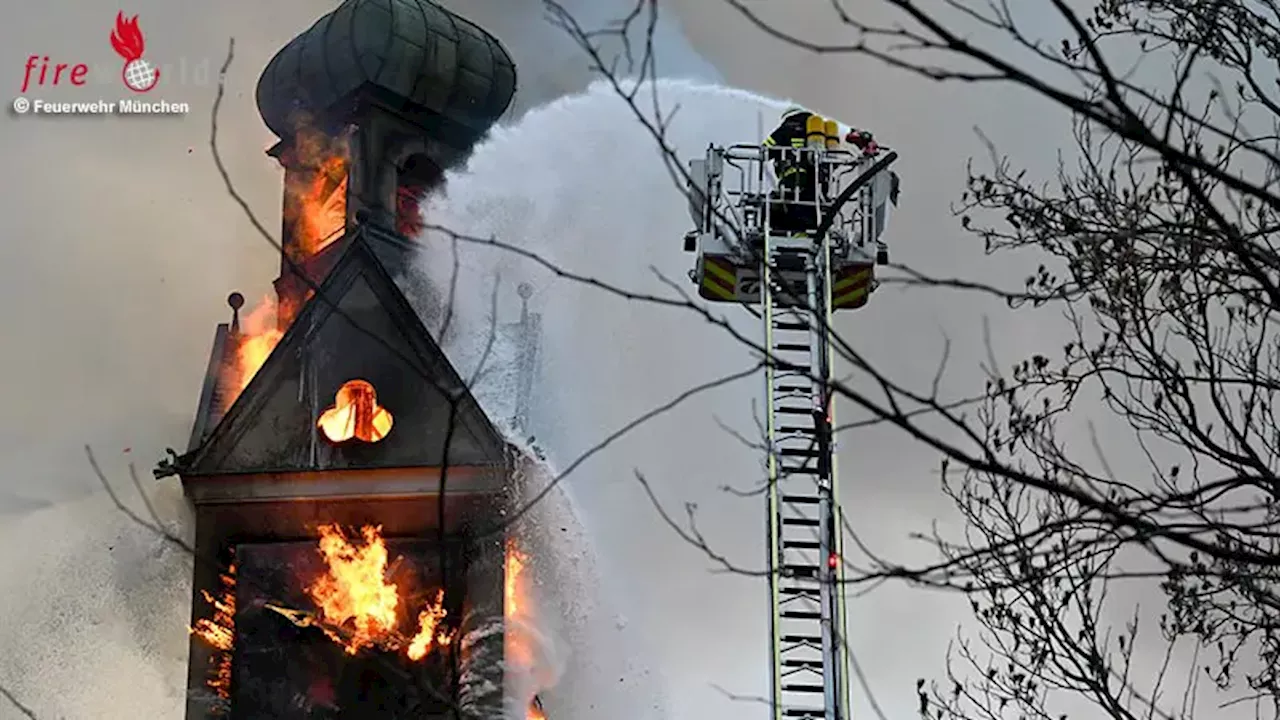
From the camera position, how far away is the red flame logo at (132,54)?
3014cm

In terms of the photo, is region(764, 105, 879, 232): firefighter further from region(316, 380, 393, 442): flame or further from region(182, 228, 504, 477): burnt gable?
region(316, 380, 393, 442): flame

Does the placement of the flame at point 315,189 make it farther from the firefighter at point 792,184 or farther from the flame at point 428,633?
the firefighter at point 792,184

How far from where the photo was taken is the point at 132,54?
30.3 metres

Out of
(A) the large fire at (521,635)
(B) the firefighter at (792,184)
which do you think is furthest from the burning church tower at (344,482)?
(B) the firefighter at (792,184)

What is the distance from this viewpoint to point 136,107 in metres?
31.1

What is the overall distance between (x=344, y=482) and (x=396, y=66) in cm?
728

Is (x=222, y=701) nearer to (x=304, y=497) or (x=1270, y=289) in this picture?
(x=304, y=497)

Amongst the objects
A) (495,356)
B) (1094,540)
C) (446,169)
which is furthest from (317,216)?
(1094,540)

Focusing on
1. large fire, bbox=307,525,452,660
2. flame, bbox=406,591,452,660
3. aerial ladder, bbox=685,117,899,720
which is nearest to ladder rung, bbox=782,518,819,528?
aerial ladder, bbox=685,117,899,720

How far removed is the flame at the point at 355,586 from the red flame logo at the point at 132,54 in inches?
290

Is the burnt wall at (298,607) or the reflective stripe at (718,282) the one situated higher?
the burnt wall at (298,607)

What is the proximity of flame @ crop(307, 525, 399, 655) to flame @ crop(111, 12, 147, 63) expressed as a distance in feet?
25.0

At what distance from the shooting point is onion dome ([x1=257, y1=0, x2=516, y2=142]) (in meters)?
32.7

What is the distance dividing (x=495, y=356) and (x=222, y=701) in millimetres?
6385
